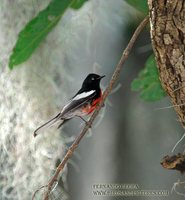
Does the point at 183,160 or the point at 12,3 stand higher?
the point at 12,3

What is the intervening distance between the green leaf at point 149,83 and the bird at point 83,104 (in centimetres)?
12

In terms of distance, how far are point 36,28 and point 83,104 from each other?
28 cm

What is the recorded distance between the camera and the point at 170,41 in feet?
3.61

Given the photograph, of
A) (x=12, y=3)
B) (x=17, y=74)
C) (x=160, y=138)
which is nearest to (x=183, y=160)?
(x=160, y=138)

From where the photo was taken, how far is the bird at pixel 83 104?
1429 mm

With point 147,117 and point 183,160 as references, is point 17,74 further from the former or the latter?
point 183,160

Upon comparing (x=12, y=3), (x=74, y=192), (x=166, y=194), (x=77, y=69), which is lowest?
(x=166, y=194)

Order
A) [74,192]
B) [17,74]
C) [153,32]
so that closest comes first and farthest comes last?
[153,32] < [74,192] < [17,74]

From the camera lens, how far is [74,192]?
1639 millimetres

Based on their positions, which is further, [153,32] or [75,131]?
[75,131]

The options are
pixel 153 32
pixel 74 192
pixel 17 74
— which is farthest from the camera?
pixel 17 74

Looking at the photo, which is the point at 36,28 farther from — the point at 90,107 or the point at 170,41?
the point at 170,41

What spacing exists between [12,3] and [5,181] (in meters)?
0.62

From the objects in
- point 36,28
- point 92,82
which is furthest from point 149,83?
point 36,28
